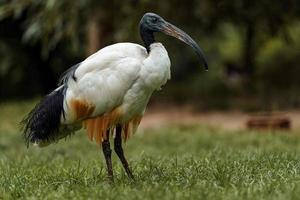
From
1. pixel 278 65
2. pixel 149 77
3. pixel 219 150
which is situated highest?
pixel 149 77

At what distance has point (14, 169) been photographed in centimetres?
817

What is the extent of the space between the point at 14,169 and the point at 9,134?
6358 millimetres

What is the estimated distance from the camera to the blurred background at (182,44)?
16.7 m

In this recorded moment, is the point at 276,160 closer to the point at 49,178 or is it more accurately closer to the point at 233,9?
the point at 49,178

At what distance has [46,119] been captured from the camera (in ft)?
22.1

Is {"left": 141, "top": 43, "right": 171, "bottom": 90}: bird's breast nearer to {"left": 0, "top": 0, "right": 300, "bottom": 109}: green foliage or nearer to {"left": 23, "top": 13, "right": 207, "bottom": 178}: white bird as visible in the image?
{"left": 23, "top": 13, "right": 207, "bottom": 178}: white bird

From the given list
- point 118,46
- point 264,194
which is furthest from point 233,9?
point 264,194

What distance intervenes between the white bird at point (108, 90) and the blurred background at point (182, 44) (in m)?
9.13

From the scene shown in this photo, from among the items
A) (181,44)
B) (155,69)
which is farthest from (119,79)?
(181,44)

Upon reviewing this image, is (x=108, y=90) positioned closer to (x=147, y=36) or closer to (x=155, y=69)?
(x=155, y=69)

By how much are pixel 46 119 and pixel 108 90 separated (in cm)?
66

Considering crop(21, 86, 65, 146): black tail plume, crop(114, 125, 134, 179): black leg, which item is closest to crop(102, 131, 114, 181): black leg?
crop(114, 125, 134, 179): black leg

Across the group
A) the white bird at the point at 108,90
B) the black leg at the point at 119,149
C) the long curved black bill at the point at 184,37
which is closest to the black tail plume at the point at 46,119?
the white bird at the point at 108,90

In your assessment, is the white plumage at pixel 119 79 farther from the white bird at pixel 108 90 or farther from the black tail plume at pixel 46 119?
the black tail plume at pixel 46 119
